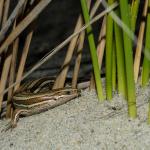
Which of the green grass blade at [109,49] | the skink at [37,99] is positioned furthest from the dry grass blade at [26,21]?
the skink at [37,99]

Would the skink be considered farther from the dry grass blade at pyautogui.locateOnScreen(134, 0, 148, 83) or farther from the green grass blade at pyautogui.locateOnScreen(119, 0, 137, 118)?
the green grass blade at pyautogui.locateOnScreen(119, 0, 137, 118)

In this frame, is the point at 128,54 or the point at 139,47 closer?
the point at 128,54

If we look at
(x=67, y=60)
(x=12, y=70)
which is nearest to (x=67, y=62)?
(x=67, y=60)

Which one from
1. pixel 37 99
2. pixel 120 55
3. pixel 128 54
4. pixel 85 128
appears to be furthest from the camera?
pixel 37 99

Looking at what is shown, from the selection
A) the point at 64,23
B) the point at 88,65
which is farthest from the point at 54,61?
the point at 64,23

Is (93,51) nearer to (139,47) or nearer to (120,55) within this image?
(120,55)

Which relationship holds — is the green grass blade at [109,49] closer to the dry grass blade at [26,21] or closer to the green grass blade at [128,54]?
the green grass blade at [128,54]


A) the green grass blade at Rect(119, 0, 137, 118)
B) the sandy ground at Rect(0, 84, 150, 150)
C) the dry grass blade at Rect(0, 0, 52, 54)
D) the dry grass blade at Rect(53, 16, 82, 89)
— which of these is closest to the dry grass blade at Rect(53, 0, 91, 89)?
the dry grass blade at Rect(53, 16, 82, 89)

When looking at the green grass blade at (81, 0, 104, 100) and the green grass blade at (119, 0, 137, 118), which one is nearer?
the green grass blade at (119, 0, 137, 118)

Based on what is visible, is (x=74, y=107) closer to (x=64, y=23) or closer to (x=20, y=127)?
(x=20, y=127)
